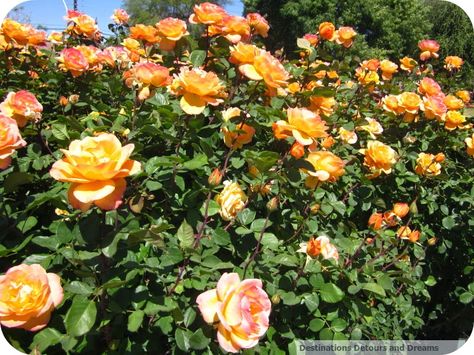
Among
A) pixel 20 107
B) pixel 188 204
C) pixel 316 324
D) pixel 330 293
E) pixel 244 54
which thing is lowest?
pixel 316 324

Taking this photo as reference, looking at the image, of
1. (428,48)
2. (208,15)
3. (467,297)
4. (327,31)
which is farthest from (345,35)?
(467,297)

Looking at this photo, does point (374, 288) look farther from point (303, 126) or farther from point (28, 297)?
point (28, 297)

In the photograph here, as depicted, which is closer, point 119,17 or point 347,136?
point 347,136

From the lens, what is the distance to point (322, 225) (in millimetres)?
1412

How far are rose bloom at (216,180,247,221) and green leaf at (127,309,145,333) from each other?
303 mm

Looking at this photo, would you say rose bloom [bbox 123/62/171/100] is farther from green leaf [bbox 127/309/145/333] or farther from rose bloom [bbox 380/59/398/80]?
rose bloom [bbox 380/59/398/80]

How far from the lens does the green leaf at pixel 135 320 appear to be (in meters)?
0.82

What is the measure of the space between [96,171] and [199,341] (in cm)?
40

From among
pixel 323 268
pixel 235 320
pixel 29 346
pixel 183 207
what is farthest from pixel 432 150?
pixel 29 346

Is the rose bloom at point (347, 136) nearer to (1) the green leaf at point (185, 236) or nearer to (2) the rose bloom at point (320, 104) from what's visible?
(2) the rose bloom at point (320, 104)

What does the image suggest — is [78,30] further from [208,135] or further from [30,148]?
[208,135]

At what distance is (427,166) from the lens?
5.61ft

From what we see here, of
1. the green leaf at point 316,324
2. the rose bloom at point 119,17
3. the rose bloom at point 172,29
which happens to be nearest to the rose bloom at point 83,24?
the rose bloom at point 119,17

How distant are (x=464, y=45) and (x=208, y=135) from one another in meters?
16.3
